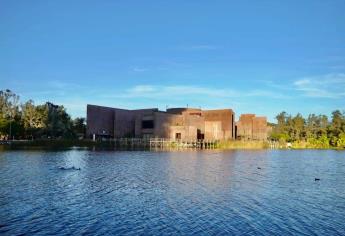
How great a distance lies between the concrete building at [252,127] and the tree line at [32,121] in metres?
50.5

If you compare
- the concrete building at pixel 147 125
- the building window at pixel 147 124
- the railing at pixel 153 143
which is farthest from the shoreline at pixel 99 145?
the building window at pixel 147 124

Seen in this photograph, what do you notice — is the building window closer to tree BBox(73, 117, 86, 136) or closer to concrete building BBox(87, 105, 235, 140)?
concrete building BBox(87, 105, 235, 140)

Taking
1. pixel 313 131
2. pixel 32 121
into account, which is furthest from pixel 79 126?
pixel 313 131

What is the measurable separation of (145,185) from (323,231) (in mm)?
16347

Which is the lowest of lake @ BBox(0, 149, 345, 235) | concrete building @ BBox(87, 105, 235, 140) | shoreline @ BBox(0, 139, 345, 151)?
lake @ BBox(0, 149, 345, 235)

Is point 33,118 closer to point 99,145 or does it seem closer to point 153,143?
point 99,145

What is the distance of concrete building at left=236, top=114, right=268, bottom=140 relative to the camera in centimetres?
13512

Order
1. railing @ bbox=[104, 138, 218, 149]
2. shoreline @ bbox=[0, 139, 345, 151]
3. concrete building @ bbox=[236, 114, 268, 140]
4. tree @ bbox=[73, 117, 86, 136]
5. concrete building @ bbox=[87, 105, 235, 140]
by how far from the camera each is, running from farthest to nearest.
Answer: concrete building @ bbox=[236, 114, 268, 140]
tree @ bbox=[73, 117, 86, 136]
concrete building @ bbox=[87, 105, 235, 140]
railing @ bbox=[104, 138, 218, 149]
shoreline @ bbox=[0, 139, 345, 151]

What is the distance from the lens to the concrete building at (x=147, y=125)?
108 meters

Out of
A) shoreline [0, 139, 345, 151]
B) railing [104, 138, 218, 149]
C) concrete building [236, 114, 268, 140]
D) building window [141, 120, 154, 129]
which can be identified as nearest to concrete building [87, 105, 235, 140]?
building window [141, 120, 154, 129]

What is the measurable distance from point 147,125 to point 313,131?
76.3m

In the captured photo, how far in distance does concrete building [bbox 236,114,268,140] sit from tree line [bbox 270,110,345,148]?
36.0ft

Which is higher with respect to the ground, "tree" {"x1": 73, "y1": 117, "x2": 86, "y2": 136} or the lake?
"tree" {"x1": 73, "y1": 117, "x2": 86, "y2": 136}

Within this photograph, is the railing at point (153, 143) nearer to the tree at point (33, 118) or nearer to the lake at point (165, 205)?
the tree at point (33, 118)
